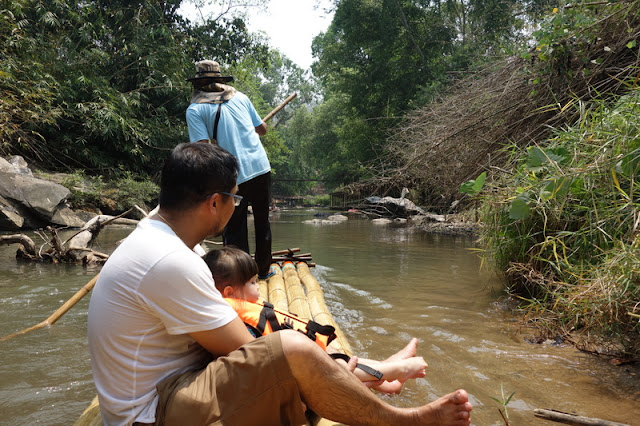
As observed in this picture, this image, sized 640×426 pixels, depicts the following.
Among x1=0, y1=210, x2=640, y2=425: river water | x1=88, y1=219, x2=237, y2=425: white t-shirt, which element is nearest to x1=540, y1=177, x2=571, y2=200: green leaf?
x1=0, y1=210, x2=640, y2=425: river water

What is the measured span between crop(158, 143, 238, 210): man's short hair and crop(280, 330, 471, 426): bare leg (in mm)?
548

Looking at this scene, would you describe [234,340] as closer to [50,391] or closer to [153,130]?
[50,391]

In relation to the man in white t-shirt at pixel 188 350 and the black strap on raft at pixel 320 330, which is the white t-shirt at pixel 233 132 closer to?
the black strap on raft at pixel 320 330

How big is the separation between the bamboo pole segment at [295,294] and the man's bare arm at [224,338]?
948 mm

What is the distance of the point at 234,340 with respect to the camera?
4.91 ft

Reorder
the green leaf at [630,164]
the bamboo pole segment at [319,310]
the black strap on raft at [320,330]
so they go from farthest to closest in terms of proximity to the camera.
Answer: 1. the green leaf at [630,164]
2. the bamboo pole segment at [319,310]
3. the black strap on raft at [320,330]

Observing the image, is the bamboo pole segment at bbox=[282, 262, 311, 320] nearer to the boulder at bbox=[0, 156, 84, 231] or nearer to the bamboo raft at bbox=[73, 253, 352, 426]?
the bamboo raft at bbox=[73, 253, 352, 426]

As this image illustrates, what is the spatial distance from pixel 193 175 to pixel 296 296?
2.00 metres

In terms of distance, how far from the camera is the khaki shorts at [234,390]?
4.60 ft

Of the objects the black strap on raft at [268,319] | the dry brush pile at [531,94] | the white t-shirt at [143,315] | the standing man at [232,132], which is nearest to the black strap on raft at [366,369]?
the black strap on raft at [268,319]

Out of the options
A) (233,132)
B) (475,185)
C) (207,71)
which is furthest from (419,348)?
(207,71)

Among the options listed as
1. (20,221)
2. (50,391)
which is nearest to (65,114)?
(20,221)

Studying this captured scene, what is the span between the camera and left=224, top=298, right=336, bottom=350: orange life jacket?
196 cm

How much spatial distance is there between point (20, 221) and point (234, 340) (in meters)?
8.75
